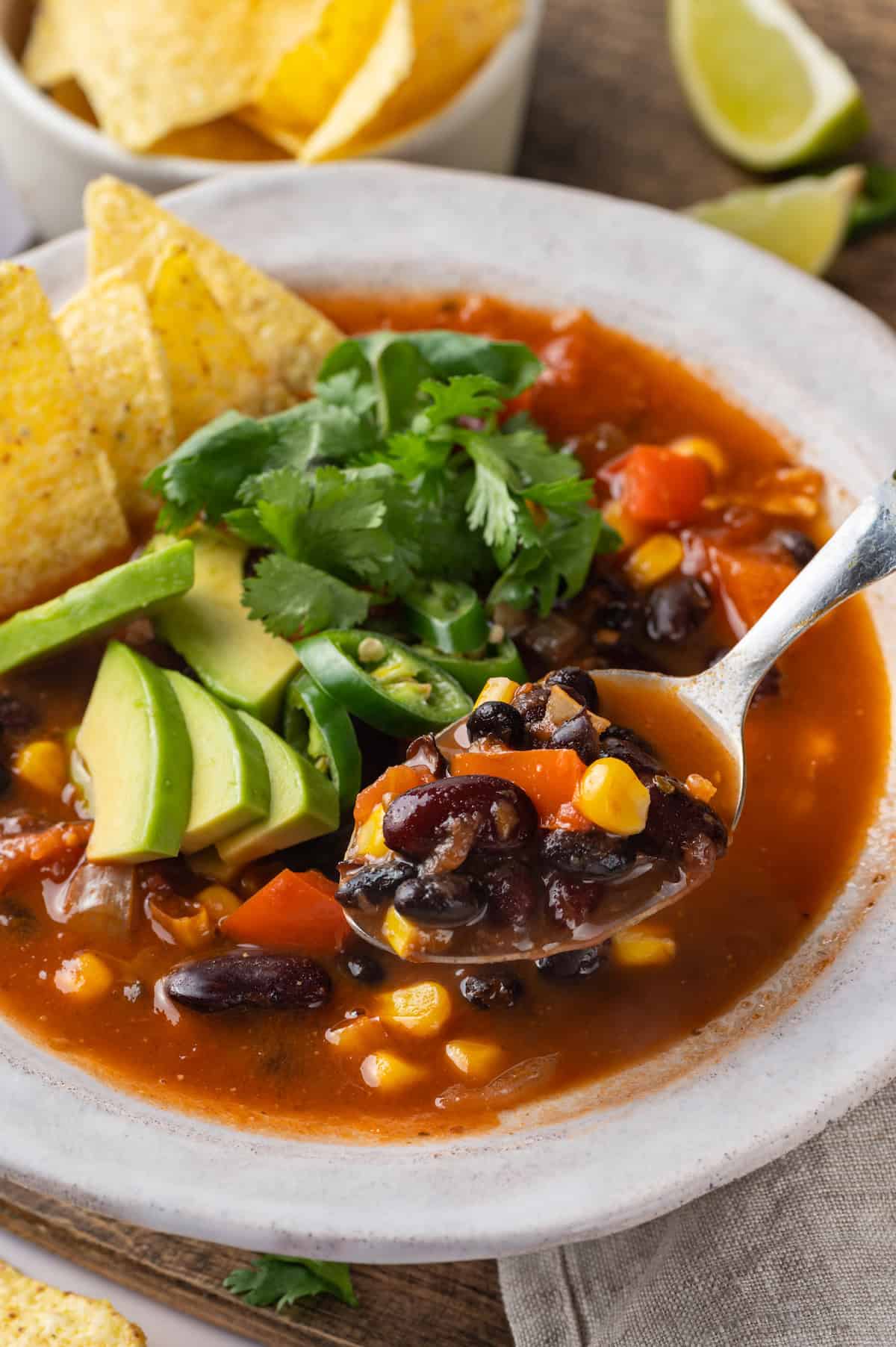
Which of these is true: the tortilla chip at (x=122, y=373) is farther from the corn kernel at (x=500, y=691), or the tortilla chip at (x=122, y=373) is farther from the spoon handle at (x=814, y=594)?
the spoon handle at (x=814, y=594)

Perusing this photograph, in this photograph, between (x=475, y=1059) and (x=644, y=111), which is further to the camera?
(x=644, y=111)

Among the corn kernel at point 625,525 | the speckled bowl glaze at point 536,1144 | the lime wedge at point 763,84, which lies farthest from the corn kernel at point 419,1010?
the lime wedge at point 763,84

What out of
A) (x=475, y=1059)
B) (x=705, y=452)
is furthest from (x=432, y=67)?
(x=475, y=1059)

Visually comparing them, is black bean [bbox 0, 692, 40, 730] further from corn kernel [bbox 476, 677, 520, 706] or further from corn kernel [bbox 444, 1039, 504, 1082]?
corn kernel [bbox 444, 1039, 504, 1082]

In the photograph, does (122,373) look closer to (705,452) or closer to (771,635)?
(705,452)

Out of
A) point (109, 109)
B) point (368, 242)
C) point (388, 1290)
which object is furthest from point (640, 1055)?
point (109, 109)
